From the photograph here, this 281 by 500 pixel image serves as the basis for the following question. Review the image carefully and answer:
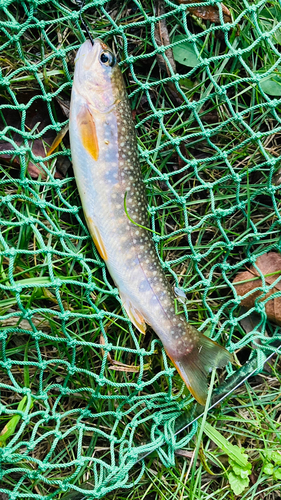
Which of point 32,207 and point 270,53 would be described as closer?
point 32,207

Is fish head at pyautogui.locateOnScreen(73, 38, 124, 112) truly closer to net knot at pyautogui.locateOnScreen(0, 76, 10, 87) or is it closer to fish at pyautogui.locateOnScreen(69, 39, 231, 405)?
fish at pyautogui.locateOnScreen(69, 39, 231, 405)

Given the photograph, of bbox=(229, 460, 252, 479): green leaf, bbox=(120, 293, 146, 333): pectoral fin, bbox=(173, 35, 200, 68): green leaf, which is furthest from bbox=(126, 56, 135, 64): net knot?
bbox=(229, 460, 252, 479): green leaf

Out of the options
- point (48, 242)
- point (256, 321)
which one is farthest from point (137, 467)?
point (48, 242)

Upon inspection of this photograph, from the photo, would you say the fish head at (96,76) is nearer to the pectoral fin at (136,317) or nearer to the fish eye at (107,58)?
the fish eye at (107,58)

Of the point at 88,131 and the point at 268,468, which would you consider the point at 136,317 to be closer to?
the point at 88,131

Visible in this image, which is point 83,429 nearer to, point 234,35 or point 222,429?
point 222,429

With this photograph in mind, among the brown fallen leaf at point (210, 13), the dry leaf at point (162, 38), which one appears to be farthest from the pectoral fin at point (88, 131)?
the brown fallen leaf at point (210, 13)

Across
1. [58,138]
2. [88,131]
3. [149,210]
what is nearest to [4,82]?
[58,138]
